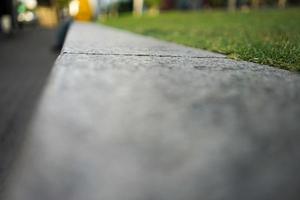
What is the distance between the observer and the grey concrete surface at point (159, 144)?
771 millimetres

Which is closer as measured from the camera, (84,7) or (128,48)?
(128,48)

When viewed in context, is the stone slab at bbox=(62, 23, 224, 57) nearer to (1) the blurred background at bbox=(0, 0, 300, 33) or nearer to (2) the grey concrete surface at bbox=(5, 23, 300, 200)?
(2) the grey concrete surface at bbox=(5, 23, 300, 200)

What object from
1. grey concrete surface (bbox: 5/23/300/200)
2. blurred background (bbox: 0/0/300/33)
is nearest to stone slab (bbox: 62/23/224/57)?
grey concrete surface (bbox: 5/23/300/200)

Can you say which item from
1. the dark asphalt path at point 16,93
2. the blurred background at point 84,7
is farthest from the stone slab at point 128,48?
the blurred background at point 84,7

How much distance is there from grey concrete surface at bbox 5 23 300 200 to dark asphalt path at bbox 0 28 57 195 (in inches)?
12.5

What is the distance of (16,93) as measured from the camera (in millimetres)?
5348

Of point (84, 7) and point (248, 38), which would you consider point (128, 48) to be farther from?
point (84, 7)

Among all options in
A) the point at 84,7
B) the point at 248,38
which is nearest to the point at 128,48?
the point at 248,38

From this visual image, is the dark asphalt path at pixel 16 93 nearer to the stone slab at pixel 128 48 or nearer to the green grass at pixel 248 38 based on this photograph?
the stone slab at pixel 128 48

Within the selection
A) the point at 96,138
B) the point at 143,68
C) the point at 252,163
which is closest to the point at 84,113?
the point at 96,138

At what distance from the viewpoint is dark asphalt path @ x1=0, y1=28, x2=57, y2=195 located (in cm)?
298

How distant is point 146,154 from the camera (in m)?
0.85

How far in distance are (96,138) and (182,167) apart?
0.21 metres

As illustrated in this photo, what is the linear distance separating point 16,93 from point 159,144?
4811mm
